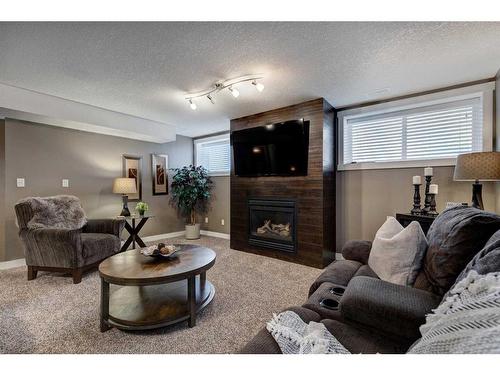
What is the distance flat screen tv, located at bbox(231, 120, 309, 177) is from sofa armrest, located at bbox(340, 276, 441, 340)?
228 centimetres

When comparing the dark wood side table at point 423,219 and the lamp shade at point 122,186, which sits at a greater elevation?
the lamp shade at point 122,186

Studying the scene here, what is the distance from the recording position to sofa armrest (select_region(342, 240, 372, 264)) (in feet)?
6.32

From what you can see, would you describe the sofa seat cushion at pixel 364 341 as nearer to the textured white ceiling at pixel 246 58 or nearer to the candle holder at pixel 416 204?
the textured white ceiling at pixel 246 58

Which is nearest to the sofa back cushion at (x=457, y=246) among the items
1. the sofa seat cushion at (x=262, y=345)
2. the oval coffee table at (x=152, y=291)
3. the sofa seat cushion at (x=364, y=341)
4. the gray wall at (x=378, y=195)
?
the sofa seat cushion at (x=364, y=341)

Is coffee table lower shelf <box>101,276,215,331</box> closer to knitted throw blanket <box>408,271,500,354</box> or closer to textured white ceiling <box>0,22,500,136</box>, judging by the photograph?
knitted throw blanket <box>408,271,500,354</box>

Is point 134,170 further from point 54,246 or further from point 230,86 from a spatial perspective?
point 230,86

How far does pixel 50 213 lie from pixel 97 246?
0.76 metres

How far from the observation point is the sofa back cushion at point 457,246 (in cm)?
106

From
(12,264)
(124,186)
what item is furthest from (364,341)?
(12,264)

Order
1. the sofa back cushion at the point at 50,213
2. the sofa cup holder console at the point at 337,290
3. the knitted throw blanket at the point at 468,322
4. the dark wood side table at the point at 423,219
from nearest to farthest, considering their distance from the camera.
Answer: the knitted throw blanket at the point at 468,322 → the sofa cup holder console at the point at 337,290 → the dark wood side table at the point at 423,219 → the sofa back cushion at the point at 50,213

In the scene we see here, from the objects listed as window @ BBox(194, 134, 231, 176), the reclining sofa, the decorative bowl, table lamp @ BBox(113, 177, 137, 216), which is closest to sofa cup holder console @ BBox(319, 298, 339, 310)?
the reclining sofa

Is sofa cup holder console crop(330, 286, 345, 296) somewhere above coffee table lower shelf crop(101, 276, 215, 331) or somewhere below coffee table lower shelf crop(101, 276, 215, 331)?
above

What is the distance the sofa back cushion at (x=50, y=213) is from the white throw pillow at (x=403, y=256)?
355 cm

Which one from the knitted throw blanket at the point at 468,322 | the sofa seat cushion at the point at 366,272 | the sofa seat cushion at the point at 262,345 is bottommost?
the sofa seat cushion at the point at 366,272
